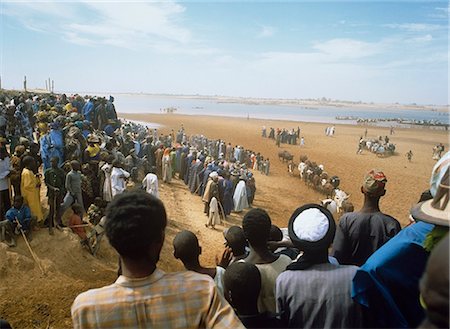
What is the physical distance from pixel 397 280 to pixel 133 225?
139 cm

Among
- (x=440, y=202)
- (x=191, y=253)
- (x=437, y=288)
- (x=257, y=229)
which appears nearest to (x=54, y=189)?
(x=191, y=253)

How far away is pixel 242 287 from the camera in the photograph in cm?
244

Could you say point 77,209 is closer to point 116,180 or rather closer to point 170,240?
point 116,180

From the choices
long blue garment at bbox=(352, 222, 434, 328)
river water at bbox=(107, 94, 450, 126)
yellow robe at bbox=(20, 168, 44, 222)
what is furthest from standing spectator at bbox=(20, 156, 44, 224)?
river water at bbox=(107, 94, 450, 126)

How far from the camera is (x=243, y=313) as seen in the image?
8.04 ft

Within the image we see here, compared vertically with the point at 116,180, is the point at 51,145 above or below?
above

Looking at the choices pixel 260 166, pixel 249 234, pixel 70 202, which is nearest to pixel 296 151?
pixel 260 166

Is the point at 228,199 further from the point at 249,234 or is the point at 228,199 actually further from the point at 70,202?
the point at 249,234

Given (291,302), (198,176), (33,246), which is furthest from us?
(198,176)

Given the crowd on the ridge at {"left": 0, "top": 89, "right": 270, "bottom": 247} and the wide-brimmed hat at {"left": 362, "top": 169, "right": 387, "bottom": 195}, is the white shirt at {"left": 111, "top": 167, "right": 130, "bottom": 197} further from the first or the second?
the wide-brimmed hat at {"left": 362, "top": 169, "right": 387, "bottom": 195}

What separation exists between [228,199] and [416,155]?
26992 millimetres

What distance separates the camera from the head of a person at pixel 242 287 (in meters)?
2.44

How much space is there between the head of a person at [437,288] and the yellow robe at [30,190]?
7.90m

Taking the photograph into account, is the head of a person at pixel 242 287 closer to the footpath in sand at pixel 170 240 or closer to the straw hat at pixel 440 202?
the straw hat at pixel 440 202
